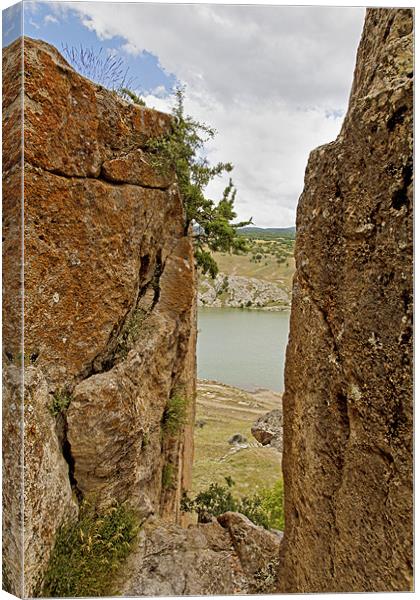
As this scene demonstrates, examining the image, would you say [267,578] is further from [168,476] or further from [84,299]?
[84,299]

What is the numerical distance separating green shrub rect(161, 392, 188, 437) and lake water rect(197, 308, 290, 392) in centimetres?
225

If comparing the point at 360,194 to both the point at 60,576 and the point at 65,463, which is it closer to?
the point at 65,463

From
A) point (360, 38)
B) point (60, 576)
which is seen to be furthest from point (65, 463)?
point (360, 38)

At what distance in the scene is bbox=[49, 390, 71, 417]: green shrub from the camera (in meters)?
4.15

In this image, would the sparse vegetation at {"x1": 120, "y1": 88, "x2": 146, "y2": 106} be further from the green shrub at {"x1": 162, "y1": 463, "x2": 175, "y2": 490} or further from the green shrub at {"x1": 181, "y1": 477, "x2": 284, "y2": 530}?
the green shrub at {"x1": 181, "y1": 477, "x2": 284, "y2": 530}

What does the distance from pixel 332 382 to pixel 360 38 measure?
3.27 m

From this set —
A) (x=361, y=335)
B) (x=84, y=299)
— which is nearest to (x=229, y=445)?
(x=84, y=299)

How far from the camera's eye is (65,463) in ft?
14.3

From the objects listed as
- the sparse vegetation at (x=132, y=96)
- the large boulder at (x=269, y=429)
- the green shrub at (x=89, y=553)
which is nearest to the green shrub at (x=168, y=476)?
the green shrub at (x=89, y=553)

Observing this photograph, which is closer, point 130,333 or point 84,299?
point 84,299

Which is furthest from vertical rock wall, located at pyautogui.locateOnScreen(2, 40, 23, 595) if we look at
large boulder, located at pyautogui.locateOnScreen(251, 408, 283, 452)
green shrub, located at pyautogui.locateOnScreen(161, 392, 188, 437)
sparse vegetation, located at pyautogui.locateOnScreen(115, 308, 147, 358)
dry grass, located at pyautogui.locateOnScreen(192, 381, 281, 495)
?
large boulder, located at pyautogui.locateOnScreen(251, 408, 283, 452)

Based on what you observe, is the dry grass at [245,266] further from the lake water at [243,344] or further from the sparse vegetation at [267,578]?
the sparse vegetation at [267,578]

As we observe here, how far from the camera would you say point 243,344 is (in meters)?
8.74

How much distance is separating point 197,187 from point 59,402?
360cm
